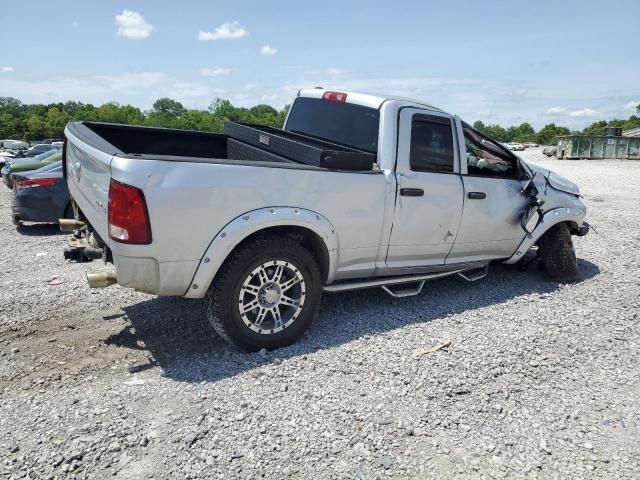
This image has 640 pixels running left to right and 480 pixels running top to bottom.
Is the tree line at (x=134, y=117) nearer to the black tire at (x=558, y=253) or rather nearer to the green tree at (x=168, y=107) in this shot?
the green tree at (x=168, y=107)

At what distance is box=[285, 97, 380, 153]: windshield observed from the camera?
14.8 feet

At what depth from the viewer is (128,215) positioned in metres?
3.19

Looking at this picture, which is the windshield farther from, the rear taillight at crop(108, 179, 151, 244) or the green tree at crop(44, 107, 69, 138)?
the green tree at crop(44, 107, 69, 138)

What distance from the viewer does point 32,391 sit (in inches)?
128

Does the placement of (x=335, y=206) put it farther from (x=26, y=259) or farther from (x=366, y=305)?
(x=26, y=259)

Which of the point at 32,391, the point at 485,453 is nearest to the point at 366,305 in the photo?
the point at 485,453

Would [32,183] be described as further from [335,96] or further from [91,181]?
[335,96]

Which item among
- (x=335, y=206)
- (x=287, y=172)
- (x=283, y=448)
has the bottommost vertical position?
(x=283, y=448)

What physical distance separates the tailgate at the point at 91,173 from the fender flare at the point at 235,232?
0.71 meters

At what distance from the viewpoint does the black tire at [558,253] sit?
19.0 ft

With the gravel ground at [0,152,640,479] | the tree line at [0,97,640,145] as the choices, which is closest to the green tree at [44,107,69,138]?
the tree line at [0,97,640,145]

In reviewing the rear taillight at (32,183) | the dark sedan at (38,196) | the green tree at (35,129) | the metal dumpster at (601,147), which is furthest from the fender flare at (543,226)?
the green tree at (35,129)

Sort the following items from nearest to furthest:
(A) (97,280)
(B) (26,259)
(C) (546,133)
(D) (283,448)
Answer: (D) (283,448), (A) (97,280), (B) (26,259), (C) (546,133)

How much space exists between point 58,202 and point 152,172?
6.26 m
